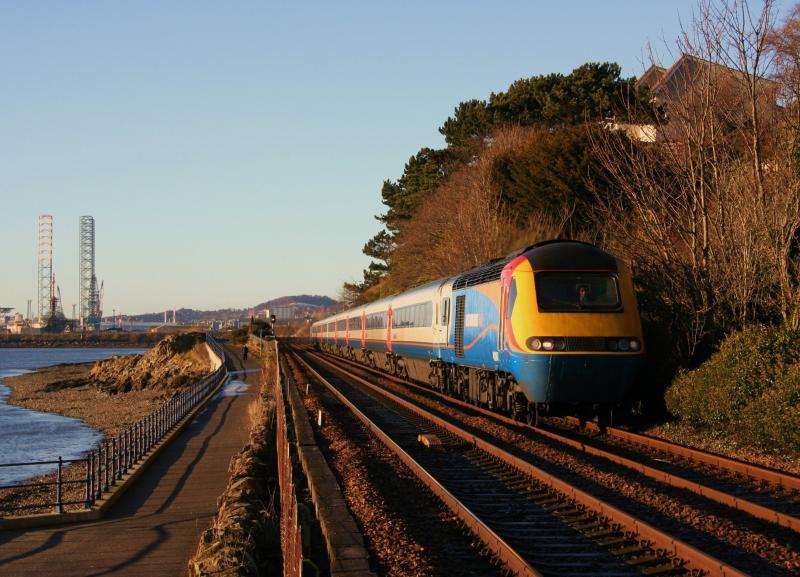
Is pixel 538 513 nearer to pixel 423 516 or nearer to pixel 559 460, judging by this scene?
pixel 423 516

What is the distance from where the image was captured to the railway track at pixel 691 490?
7562mm

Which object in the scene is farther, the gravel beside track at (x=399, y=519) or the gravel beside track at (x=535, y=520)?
the gravel beside track at (x=399, y=519)

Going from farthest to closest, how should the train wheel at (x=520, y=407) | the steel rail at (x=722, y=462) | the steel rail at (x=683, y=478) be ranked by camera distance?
the train wheel at (x=520, y=407) < the steel rail at (x=722, y=462) < the steel rail at (x=683, y=478)

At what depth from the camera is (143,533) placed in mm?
14406

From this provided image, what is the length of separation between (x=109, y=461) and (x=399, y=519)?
1111cm

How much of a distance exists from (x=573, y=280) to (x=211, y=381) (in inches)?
1197

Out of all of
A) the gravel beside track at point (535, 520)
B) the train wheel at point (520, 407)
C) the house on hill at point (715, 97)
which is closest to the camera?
the gravel beside track at point (535, 520)

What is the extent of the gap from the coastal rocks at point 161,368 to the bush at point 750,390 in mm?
47168

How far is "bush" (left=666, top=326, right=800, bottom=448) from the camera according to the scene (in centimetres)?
1195

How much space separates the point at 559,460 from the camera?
12.4 m

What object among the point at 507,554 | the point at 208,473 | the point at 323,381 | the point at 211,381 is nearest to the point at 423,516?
the point at 507,554

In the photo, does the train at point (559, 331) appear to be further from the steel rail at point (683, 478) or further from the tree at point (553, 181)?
the tree at point (553, 181)

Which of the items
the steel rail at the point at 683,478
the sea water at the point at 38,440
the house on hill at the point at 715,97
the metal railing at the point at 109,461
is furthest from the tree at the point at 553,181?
the steel rail at the point at 683,478

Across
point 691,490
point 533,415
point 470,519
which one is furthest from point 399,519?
point 533,415
